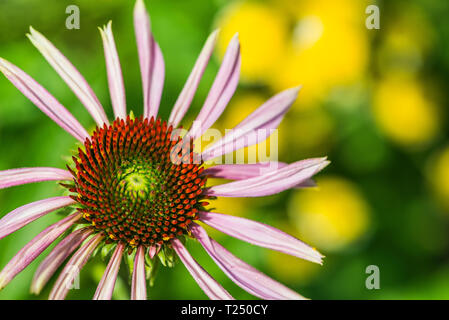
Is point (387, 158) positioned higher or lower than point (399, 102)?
lower

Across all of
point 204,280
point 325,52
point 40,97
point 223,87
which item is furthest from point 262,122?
point 325,52

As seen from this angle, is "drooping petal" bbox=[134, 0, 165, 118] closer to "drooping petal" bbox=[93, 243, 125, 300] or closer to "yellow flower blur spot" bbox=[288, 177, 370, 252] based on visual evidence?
"drooping petal" bbox=[93, 243, 125, 300]

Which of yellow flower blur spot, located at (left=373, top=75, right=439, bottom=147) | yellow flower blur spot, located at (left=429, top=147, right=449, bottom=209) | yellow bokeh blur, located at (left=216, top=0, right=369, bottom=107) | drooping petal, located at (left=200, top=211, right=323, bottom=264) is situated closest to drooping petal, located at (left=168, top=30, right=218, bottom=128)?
drooping petal, located at (left=200, top=211, right=323, bottom=264)

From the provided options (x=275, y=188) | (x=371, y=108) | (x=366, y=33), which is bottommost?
(x=275, y=188)

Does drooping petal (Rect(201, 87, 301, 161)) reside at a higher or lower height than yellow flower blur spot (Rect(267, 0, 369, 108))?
lower

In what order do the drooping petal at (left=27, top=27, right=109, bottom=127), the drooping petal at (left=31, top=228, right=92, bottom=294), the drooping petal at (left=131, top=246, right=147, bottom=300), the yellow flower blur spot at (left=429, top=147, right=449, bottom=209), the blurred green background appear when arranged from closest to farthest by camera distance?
the drooping petal at (left=31, top=228, right=92, bottom=294) → the drooping petal at (left=131, top=246, right=147, bottom=300) → the drooping petal at (left=27, top=27, right=109, bottom=127) → the blurred green background → the yellow flower blur spot at (left=429, top=147, right=449, bottom=209)
